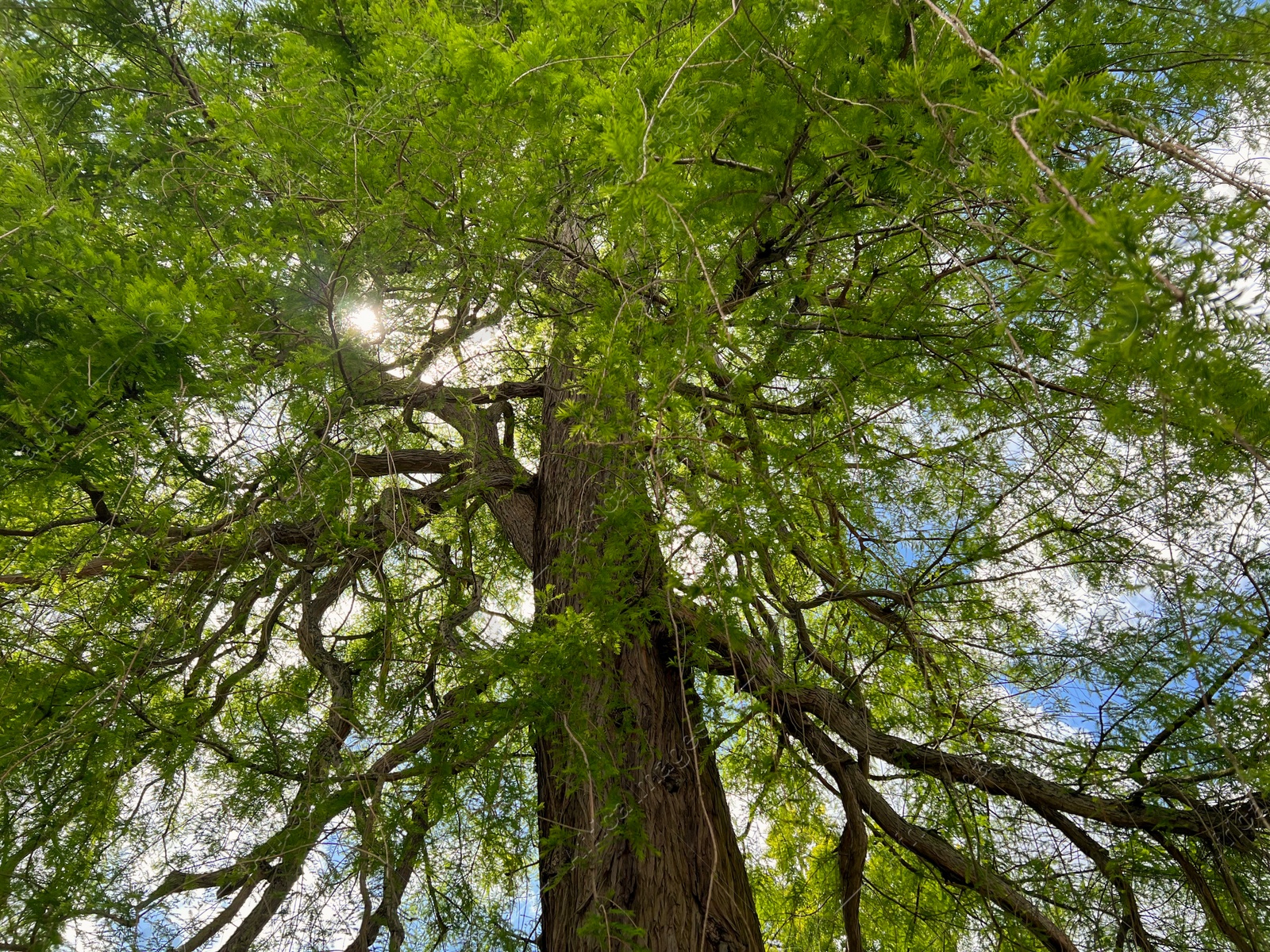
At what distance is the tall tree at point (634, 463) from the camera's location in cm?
144

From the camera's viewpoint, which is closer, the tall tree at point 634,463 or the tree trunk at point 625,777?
the tall tree at point 634,463

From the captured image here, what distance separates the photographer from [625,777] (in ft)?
7.30

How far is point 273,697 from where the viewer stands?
114 inches

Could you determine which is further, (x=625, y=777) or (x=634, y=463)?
(x=625, y=777)

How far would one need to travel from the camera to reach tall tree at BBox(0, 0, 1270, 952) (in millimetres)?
1441

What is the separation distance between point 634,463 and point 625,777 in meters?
1.04

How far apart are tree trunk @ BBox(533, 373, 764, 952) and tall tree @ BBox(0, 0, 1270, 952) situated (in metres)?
0.02

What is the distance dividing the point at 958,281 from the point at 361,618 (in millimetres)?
3126

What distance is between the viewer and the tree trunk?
1.84 metres

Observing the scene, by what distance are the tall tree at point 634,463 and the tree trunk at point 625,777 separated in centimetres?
2

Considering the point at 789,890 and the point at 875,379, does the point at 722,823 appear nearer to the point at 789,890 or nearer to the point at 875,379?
the point at 789,890

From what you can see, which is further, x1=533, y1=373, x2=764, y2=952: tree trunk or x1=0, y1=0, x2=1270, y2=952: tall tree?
x1=533, y1=373, x2=764, y2=952: tree trunk

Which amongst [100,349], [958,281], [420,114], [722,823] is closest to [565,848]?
[722,823]

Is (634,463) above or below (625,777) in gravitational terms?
above
